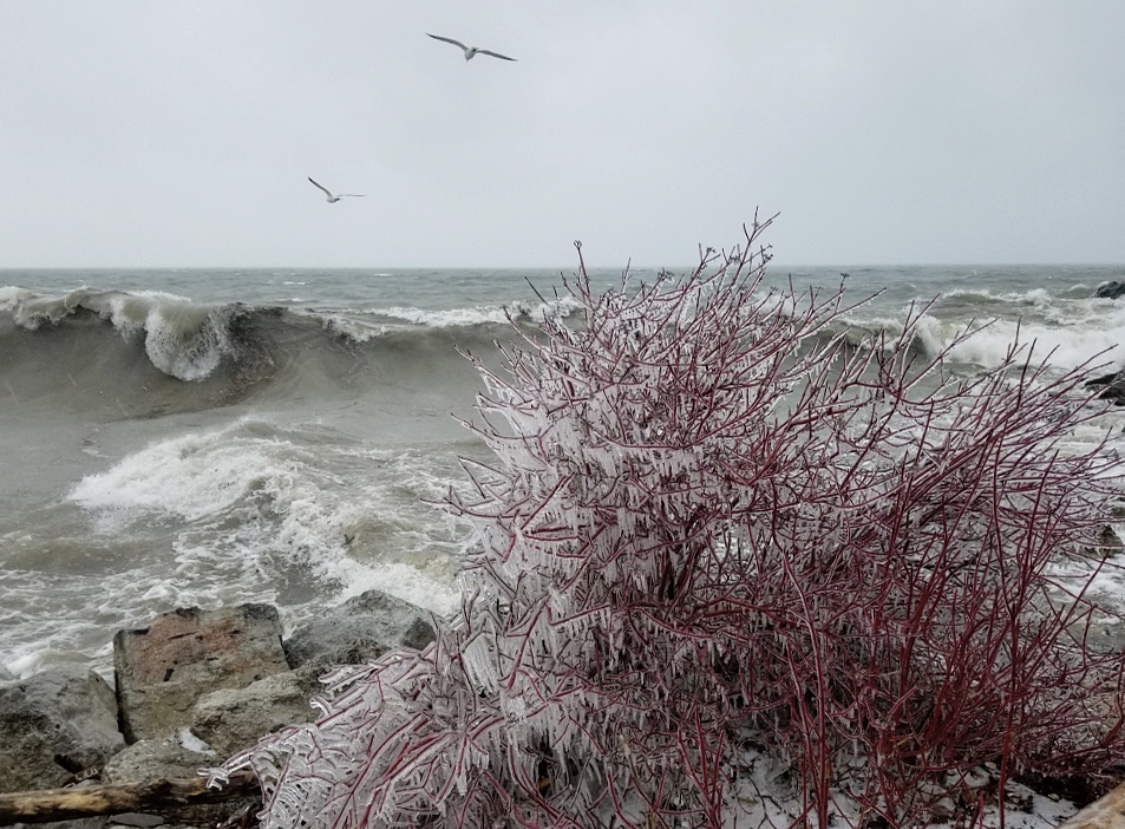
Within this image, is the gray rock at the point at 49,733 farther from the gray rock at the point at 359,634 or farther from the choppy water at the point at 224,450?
the choppy water at the point at 224,450

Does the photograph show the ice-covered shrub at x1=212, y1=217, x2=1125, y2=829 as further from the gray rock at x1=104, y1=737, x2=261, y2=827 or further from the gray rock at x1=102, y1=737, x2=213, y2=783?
the gray rock at x1=102, y1=737, x2=213, y2=783

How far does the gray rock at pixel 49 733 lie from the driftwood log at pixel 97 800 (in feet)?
2.68

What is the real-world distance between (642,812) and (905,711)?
35.5 inches

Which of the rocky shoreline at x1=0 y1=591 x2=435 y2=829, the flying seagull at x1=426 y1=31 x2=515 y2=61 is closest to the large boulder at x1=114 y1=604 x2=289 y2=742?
the rocky shoreline at x1=0 y1=591 x2=435 y2=829

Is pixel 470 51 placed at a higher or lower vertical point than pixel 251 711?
higher

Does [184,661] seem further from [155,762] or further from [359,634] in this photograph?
[155,762]

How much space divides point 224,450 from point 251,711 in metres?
7.40

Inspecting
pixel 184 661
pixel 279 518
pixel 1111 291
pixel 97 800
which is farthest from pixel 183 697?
pixel 1111 291

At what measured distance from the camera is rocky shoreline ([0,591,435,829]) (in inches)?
114

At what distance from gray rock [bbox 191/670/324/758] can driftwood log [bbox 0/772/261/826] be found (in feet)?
2.16

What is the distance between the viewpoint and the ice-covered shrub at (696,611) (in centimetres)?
211

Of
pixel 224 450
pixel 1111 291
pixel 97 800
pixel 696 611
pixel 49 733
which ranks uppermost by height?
pixel 696 611

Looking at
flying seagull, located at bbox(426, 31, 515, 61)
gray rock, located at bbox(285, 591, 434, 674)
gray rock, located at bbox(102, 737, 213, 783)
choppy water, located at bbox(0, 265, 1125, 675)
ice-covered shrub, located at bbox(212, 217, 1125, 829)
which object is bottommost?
choppy water, located at bbox(0, 265, 1125, 675)

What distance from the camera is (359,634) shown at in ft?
13.2
